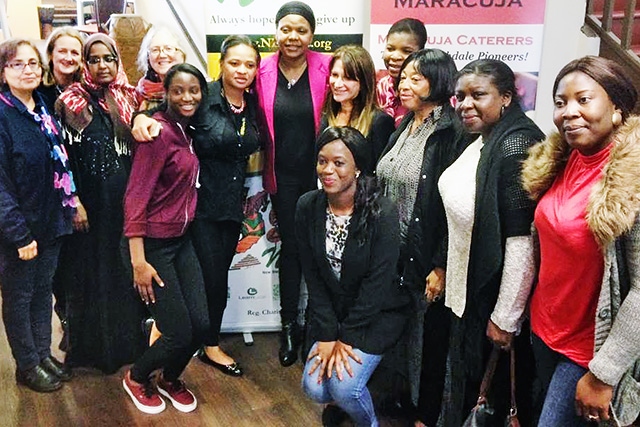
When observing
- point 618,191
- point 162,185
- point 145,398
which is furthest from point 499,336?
point 145,398

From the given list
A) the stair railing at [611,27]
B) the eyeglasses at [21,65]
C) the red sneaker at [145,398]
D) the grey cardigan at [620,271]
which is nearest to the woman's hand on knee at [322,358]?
the red sneaker at [145,398]

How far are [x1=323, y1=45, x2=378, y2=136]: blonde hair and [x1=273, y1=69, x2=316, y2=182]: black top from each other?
19cm

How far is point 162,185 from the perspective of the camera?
2.14m

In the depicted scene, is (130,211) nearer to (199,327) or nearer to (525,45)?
(199,327)

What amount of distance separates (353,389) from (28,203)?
1447 millimetres

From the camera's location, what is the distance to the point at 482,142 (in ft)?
5.66

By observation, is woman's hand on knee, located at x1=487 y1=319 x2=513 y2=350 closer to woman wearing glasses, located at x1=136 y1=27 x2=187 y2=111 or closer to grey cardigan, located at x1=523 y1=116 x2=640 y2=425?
grey cardigan, located at x1=523 y1=116 x2=640 y2=425

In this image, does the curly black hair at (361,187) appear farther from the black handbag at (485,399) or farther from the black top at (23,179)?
the black top at (23,179)

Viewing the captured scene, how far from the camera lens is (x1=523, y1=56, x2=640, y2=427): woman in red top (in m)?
1.27

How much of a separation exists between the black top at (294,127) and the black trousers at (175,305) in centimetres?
59

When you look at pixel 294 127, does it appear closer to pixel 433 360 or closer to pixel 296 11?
pixel 296 11

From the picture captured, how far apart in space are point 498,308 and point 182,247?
1.23 metres

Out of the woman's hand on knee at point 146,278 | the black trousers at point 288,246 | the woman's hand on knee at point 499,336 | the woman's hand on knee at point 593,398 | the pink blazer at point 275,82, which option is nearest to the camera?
the woman's hand on knee at point 593,398

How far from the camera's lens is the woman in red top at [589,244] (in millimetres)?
1267
